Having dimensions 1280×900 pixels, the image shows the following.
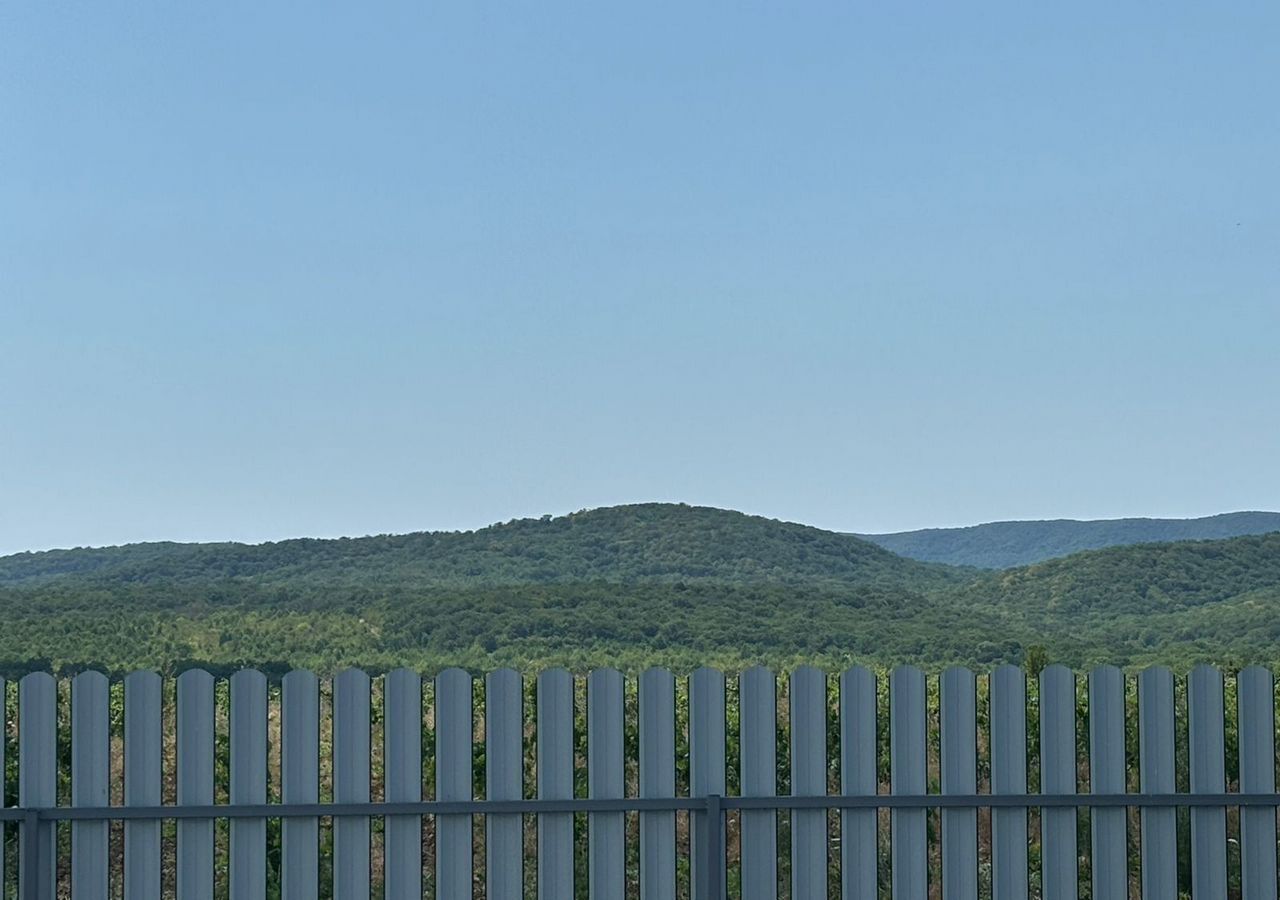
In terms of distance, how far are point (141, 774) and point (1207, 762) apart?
181 inches

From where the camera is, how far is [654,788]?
714cm

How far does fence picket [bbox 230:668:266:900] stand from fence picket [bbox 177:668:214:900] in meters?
0.09

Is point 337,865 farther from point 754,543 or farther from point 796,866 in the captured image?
point 754,543

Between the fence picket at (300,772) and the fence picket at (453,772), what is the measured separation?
508mm

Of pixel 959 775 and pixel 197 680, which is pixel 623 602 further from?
pixel 197 680

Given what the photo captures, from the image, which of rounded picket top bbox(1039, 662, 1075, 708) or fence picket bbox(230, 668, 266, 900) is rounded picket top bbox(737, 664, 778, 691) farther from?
fence picket bbox(230, 668, 266, 900)

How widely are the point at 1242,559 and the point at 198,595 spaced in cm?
3347

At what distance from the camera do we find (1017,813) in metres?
7.34

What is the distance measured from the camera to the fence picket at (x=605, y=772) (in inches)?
282

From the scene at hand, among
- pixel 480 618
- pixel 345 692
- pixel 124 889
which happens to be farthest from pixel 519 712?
pixel 480 618

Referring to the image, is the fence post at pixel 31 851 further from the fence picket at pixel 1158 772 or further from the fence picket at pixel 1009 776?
the fence picket at pixel 1158 772

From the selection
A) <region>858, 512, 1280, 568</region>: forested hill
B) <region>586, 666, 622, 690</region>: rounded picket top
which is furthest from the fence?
<region>858, 512, 1280, 568</region>: forested hill

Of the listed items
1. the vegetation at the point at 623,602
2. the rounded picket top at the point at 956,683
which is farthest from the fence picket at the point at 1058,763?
the vegetation at the point at 623,602

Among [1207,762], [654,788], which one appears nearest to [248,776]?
[654,788]
